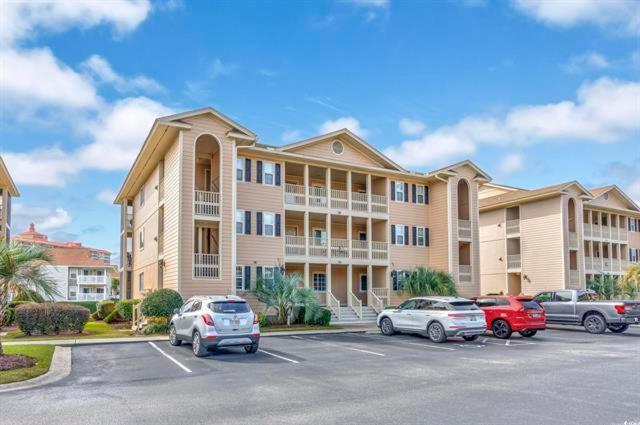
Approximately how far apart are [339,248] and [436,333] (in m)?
13.1

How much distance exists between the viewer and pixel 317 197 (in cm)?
3050

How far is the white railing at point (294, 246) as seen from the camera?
29266 millimetres

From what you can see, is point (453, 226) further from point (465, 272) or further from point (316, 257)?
point (316, 257)

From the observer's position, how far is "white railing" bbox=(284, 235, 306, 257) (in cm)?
2927

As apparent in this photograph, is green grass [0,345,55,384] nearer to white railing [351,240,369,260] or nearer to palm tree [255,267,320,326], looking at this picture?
palm tree [255,267,320,326]

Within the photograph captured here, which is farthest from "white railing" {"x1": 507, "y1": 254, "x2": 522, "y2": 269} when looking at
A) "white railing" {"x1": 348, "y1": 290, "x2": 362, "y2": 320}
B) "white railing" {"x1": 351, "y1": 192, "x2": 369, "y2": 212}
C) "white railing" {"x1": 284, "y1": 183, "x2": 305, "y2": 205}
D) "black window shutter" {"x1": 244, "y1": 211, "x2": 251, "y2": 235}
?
"black window shutter" {"x1": 244, "y1": 211, "x2": 251, "y2": 235}

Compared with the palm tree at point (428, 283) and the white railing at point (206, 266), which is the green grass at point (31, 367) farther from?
the palm tree at point (428, 283)

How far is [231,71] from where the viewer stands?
1956cm

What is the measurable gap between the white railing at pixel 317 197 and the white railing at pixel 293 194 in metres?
0.61

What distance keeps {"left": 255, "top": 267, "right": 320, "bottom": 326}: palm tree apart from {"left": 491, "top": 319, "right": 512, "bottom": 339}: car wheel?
27.9 feet

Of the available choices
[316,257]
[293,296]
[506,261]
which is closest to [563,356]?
[293,296]

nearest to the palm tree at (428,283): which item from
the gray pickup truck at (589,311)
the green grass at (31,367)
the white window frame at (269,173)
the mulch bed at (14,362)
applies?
the gray pickup truck at (589,311)

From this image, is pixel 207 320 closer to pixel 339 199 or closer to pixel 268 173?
pixel 268 173

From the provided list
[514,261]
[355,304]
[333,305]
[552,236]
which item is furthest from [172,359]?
[514,261]
